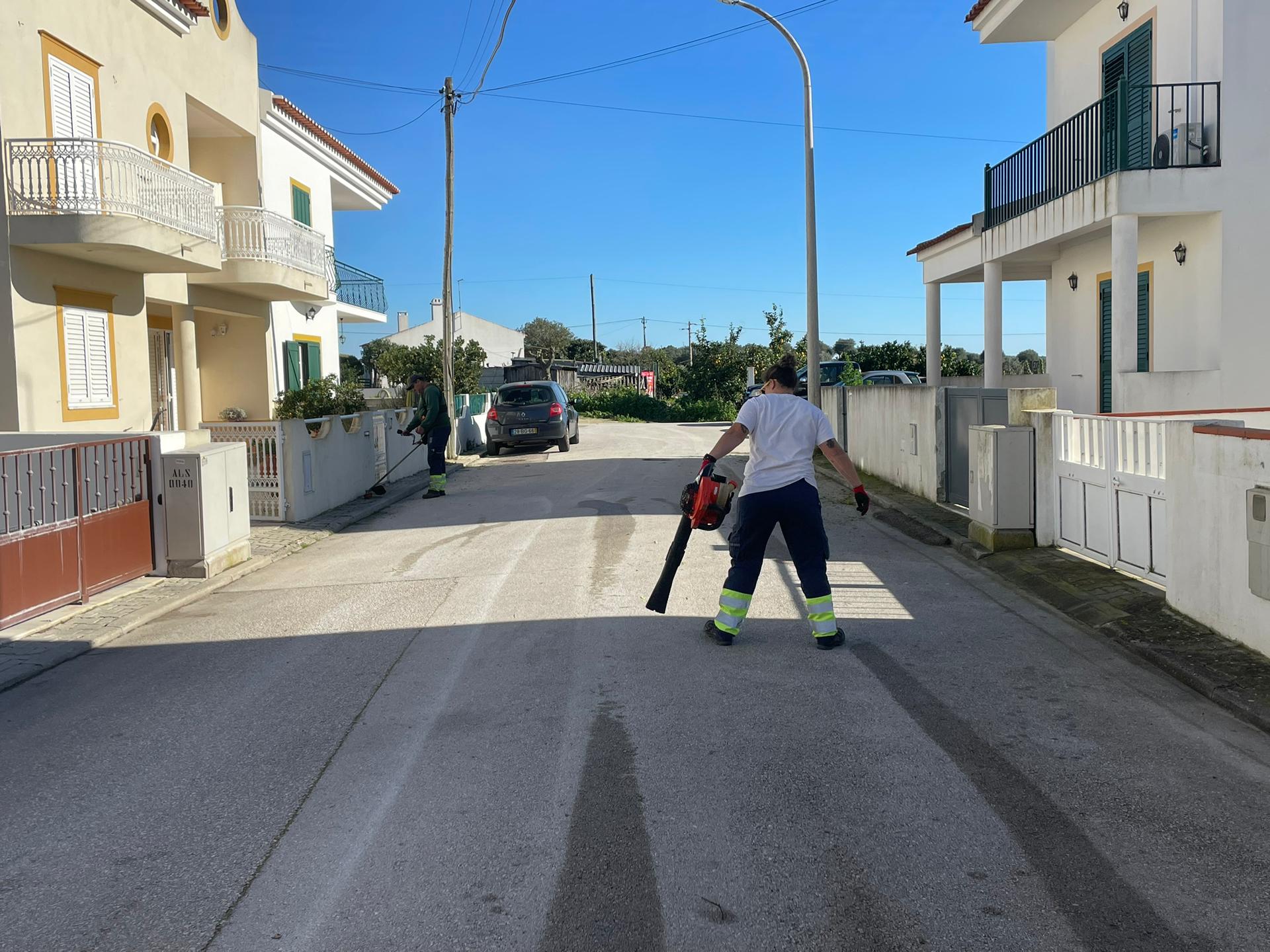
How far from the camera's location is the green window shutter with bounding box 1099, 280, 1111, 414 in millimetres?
16500

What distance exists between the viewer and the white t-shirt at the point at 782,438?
6703 millimetres

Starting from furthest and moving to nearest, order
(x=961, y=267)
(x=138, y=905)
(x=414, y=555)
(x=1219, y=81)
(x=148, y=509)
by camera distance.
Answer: (x=961, y=267), (x=1219, y=81), (x=414, y=555), (x=148, y=509), (x=138, y=905)

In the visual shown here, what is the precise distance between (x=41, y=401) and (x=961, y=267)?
49.3ft

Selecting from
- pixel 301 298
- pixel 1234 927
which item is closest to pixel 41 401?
pixel 301 298

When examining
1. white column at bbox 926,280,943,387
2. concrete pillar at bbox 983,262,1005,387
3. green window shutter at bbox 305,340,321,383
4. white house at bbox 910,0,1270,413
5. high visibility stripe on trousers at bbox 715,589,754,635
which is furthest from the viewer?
green window shutter at bbox 305,340,321,383

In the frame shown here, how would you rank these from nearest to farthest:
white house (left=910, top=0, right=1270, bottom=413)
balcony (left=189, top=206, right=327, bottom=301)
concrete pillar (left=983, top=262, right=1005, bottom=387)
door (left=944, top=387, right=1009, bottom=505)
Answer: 1. door (left=944, top=387, right=1009, bottom=505)
2. white house (left=910, top=0, right=1270, bottom=413)
3. concrete pillar (left=983, top=262, right=1005, bottom=387)
4. balcony (left=189, top=206, right=327, bottom=301)

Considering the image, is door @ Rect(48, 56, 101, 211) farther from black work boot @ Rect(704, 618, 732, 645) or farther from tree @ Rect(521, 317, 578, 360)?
tree @ Rect(521, 317, 578, 360)

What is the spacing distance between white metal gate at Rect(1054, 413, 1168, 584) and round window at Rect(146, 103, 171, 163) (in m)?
14.1

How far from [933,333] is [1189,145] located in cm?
782

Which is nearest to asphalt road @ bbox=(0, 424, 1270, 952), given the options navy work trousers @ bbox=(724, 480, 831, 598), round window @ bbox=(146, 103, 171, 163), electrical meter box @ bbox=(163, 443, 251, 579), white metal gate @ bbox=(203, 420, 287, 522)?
navy work trousers @ bbox=(724, 480, 831, 598)

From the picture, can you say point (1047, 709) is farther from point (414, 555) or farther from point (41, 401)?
point (41, 401)

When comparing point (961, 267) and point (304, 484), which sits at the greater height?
point (961, 267)

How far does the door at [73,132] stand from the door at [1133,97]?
1335cm

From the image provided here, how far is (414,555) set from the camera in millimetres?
10984
